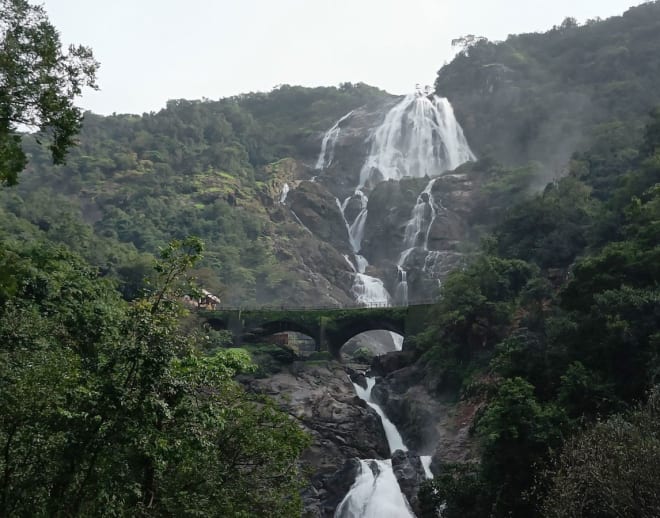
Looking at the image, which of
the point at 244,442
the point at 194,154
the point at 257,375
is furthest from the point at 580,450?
the point at 194,154

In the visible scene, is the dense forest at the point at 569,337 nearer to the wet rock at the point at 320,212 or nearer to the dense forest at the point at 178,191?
the wet rock at the point at 320,212

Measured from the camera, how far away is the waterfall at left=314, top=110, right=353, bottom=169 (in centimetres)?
11070

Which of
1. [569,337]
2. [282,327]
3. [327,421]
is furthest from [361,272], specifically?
[569,337]

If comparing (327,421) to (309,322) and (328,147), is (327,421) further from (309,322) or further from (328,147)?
(328,147)

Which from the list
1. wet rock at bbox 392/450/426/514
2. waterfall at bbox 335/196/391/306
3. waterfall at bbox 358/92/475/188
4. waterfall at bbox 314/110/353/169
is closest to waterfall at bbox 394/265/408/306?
waterfall at bbox 335/196/391/306

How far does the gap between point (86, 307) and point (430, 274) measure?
46.1m

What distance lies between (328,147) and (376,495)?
284 ft

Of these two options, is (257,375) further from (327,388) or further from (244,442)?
(244,442)

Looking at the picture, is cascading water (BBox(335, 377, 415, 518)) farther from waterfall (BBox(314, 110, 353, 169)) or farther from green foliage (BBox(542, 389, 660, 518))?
waterfall (BBox(314, 110, 353, 169))

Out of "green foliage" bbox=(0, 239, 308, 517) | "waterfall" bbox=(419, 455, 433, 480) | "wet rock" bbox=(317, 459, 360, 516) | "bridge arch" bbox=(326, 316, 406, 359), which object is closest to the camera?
"green foliage" bbox=(0, 239, 308, 517)

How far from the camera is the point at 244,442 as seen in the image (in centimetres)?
1434

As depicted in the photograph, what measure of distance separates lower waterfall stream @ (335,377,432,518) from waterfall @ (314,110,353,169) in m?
78.2

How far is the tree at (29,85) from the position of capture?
12.3 meters

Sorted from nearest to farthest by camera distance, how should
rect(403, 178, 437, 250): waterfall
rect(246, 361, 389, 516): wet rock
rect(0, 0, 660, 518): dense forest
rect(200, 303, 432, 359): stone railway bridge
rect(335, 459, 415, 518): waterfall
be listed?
rect(0, 0, 660, 518): dense forest → rect(335, 459, 415, 518): waterfall → rect(246, 361, 389, 516): wet rock → rect(200, 303, 432, 359): stone railway bridge → rect(403, 178, 437, 250): waterfall
